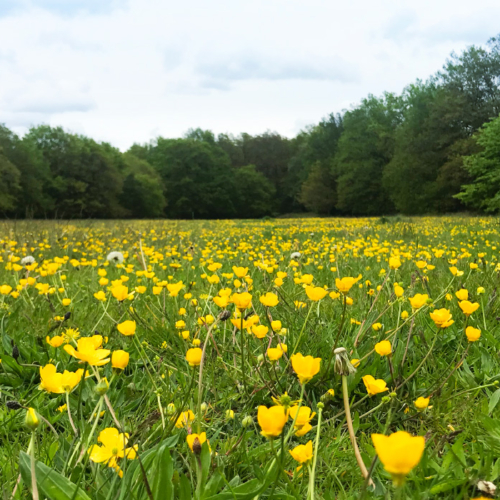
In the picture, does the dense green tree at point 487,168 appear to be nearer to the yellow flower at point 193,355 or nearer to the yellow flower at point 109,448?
the yellow flower at point 193,355

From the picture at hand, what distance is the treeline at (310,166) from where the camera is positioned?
88.6 ft

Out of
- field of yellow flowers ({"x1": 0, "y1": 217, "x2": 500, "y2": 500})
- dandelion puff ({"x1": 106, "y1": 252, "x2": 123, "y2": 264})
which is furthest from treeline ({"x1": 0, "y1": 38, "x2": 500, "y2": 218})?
field of yellow flowers ({"x1": 0, "y1": 217, "x2": 500, "y2": 500})

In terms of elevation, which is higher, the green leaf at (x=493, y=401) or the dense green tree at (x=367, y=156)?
the dense green tree at (x=367, y=156)

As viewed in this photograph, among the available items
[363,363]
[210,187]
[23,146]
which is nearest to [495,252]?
[363,363]

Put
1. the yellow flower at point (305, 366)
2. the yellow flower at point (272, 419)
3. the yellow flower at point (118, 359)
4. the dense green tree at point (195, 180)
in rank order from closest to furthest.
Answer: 1. the yellow flower at point (272, 419)
2. the yellow flower at point (305, 366)
3. the yellow flower at point (118, 359)
4. the dense green tree at point (195, 180)

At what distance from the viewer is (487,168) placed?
24.5 metres

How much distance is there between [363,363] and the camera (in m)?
1.74

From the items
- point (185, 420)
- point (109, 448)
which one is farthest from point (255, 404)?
point (109, 448)

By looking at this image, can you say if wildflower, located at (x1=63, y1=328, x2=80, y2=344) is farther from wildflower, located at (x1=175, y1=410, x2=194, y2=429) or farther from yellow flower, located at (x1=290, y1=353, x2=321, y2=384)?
yellow flower, located at (x1=290, y1=353, x2=321, y2=384)

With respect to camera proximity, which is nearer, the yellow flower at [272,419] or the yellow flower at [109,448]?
the yellow flower at [272,419]

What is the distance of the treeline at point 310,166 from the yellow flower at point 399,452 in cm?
2220

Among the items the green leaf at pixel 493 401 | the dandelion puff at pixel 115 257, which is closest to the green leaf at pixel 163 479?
the green leaf at pixel 493 401

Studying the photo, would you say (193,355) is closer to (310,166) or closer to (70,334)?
(70,334)

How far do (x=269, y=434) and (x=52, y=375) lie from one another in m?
0.50
